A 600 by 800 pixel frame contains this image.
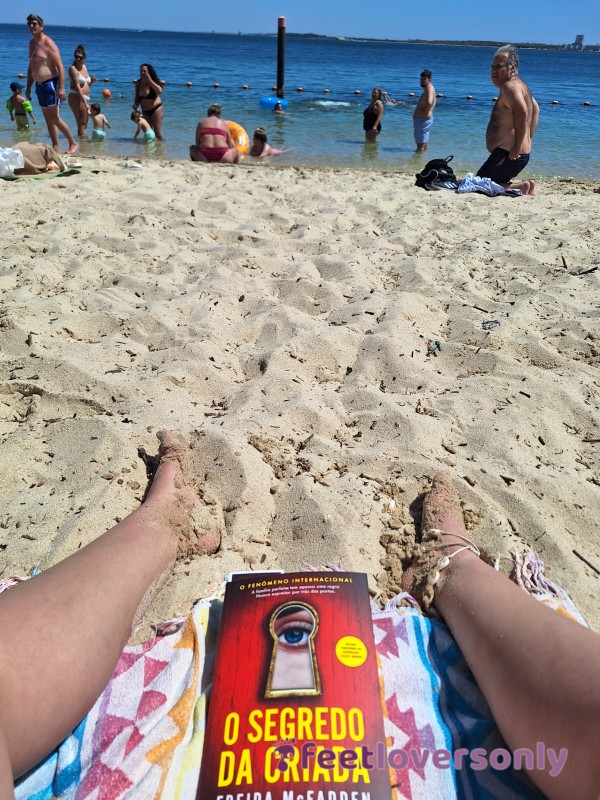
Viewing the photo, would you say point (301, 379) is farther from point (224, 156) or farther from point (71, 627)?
point (224, 156)

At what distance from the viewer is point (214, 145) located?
6695 mm

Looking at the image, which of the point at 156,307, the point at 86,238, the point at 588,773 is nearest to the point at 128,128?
the point at 86,238

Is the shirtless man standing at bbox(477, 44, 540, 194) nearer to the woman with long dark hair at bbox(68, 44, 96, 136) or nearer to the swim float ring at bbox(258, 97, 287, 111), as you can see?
the woman with long dark hair at bbox(68, 44, 96, 136)

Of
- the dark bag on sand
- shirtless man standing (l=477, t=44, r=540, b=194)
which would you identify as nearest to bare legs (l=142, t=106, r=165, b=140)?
the dark bag on sand

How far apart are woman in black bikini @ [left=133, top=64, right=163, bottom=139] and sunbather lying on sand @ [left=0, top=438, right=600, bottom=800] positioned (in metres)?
8.48

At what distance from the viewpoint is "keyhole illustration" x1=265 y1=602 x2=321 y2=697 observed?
119 cm

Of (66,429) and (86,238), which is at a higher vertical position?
(86,238)

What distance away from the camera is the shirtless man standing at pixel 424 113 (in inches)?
320

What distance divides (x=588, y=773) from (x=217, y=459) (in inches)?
51.6

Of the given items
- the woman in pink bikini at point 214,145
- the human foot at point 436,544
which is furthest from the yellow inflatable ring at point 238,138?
the human foot at point 436,544

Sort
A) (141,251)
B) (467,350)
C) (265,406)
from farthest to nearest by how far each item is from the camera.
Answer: (141,251) < (467,350) < (265,406)

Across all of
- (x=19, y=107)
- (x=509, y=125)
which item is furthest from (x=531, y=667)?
(x=19, y=107)

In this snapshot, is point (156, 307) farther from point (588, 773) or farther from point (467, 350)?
point (588, 773)

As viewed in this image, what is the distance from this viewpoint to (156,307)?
2795 mm
